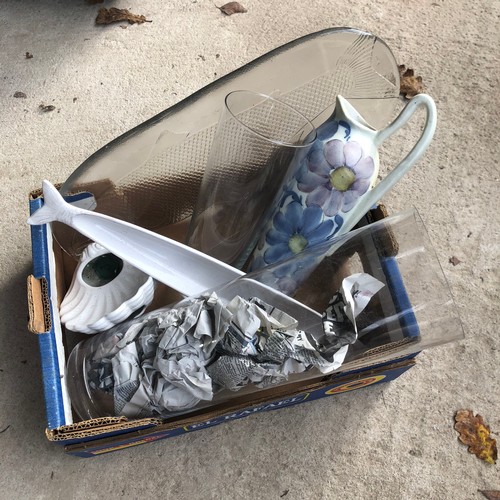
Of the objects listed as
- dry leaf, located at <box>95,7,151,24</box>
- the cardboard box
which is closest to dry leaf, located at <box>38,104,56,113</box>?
dry leaf, located at <box>95,7,151,24</box>

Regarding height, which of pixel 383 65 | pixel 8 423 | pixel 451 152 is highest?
pixel 383 65

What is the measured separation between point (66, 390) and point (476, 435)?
2.01 feet

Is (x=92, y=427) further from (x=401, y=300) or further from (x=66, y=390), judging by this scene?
(x=401, y=300)

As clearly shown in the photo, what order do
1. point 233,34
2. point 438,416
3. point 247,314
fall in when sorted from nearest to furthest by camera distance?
point 247,314
point 438,416
point 233,34

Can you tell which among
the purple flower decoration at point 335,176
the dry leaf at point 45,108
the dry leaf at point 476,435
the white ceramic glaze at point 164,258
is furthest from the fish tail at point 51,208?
the dry leaf at point 476,435

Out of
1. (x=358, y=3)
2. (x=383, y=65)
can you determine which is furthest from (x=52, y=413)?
(x=358, y=3)

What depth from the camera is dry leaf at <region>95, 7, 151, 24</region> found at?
4.20 ft

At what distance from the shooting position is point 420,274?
71 cm

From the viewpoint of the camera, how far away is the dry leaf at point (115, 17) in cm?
128

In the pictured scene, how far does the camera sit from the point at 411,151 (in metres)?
0.66

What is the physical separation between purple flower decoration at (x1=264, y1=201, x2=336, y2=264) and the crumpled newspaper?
0.28 feet

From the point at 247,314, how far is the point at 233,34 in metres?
0.85

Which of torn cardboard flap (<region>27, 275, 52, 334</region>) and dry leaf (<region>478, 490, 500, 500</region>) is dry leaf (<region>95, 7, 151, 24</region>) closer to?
torn cardboard flap (<region>27, 275, 52, 334</region>)

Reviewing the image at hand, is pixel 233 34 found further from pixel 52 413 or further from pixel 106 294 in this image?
pixel 52 413
